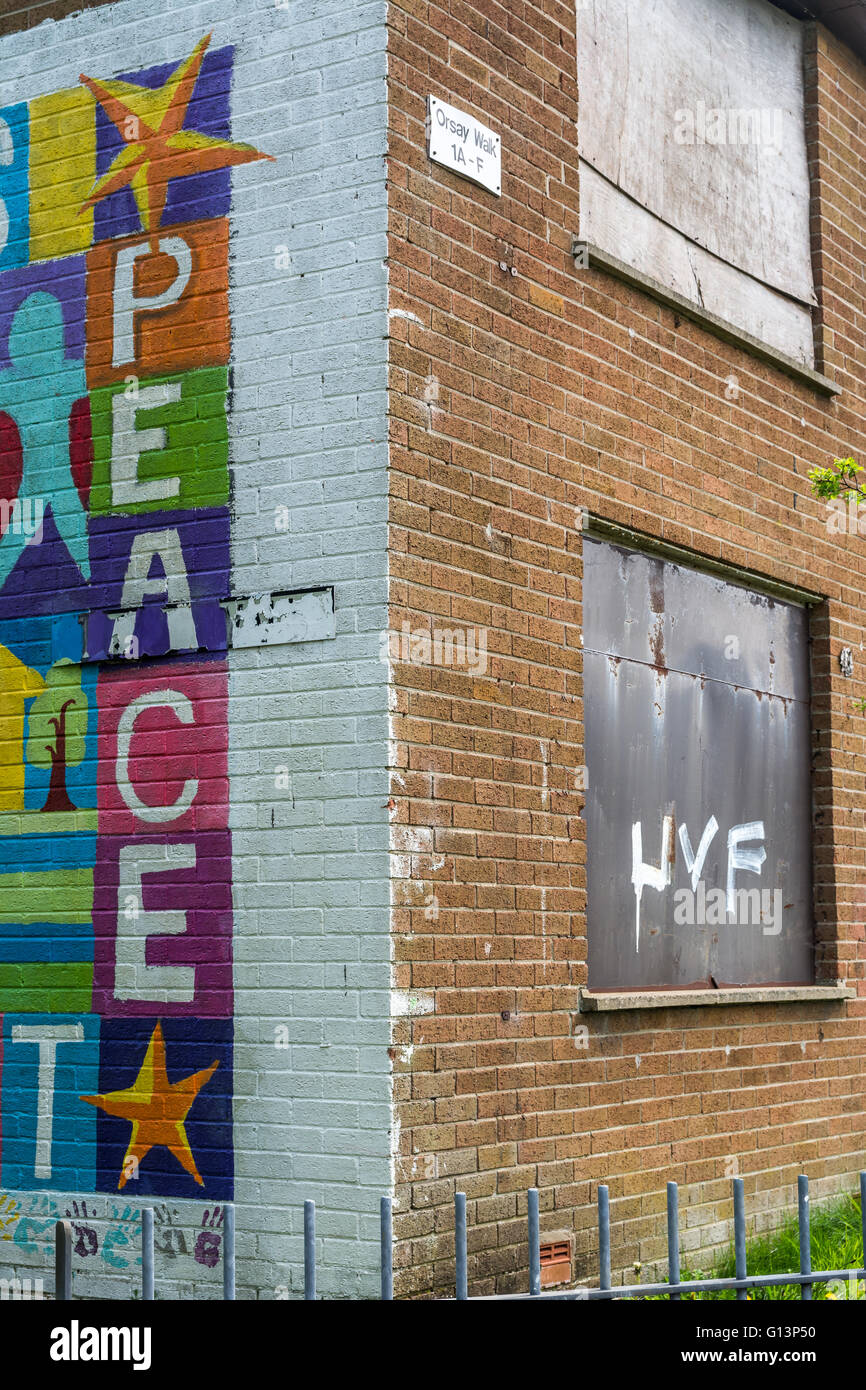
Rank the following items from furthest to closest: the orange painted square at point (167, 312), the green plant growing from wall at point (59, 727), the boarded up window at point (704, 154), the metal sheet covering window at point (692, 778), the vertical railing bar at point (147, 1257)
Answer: the boarded up window at point (704, 154)
the metal sheet covering window at point (692, 778)
the green plant growing from wall at point (59, 727)
the orange painted square at point (167, 312)
the vertical railing bar at point (147, 1257)

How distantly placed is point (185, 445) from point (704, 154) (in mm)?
3975

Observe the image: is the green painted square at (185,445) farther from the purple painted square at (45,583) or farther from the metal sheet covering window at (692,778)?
the metal sheet covering window at (692,778)

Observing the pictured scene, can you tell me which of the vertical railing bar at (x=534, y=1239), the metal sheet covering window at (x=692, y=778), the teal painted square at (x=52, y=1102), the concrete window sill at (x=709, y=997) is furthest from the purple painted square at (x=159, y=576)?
the vertical railing bar at (x=534, y=1239)

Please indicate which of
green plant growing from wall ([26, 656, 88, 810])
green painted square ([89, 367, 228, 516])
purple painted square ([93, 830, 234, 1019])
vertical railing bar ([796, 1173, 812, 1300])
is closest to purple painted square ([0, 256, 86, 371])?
green painted square ([89, 367, 228, 516])

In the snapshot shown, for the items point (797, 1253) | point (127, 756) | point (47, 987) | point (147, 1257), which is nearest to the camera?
point (147, 1257)

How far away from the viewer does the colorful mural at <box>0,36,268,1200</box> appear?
6.54 m

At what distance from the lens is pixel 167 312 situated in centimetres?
693

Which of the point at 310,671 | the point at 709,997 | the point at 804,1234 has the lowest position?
the point at 804,1234

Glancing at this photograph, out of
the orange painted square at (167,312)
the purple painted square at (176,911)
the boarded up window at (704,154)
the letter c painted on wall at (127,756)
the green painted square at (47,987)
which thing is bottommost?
the green painted square at (47,987)

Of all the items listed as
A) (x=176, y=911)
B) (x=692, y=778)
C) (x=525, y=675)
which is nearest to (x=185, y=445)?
(x=525, y=675)

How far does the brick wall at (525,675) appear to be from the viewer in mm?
6348

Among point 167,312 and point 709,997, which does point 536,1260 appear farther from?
point 167,312

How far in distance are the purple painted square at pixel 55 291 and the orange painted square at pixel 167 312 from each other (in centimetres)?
6

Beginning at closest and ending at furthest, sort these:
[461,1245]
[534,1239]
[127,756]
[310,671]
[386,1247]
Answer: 1. [386,1247]
2. [461,1245]
3. [534,1239]
4. [310,671]
5. [127,756]
